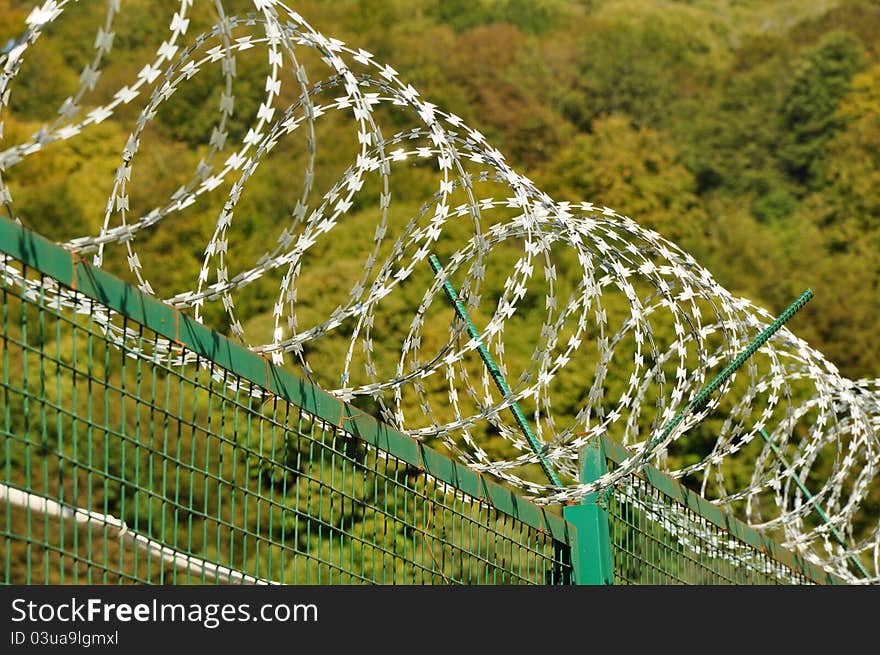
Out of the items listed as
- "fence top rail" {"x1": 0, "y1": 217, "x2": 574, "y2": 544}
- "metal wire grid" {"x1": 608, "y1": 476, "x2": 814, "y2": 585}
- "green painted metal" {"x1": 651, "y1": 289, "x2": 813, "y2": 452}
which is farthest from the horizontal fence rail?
"green painted metal" {"x1": 651, "y1": 289, "x2": 813, "y2": 452}

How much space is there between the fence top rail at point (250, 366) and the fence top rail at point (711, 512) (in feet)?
2.09

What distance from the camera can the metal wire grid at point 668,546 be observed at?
8633 millimetres

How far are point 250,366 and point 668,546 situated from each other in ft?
11.9

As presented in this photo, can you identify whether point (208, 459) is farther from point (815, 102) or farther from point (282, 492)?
point (815, 102)

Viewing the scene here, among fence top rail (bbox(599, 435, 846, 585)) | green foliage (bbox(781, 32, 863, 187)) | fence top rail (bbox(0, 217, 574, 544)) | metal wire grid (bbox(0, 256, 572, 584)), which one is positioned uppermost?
green foliage (bbox(781, 32, 863, 187))

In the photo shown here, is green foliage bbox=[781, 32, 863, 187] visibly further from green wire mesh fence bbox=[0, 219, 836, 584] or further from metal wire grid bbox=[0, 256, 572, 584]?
metal wire grid bbox=[0, 256, 572, 584]

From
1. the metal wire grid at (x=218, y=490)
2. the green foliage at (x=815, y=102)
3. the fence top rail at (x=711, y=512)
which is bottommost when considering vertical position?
the metal wire grid at (x=218, y=490)

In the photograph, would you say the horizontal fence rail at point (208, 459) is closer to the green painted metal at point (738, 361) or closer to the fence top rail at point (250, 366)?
the fence top rail at point (250, 366)

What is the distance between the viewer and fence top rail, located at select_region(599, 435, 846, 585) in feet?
28.6

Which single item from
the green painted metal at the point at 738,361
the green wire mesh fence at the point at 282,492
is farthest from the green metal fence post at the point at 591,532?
the green painted metal at the point at 738,361

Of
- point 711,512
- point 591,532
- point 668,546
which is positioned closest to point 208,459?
point 591,532

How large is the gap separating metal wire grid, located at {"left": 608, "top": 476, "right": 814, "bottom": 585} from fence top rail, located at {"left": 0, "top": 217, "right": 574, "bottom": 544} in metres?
0.50

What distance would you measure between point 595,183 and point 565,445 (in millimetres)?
51175

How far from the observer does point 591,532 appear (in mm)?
8188
